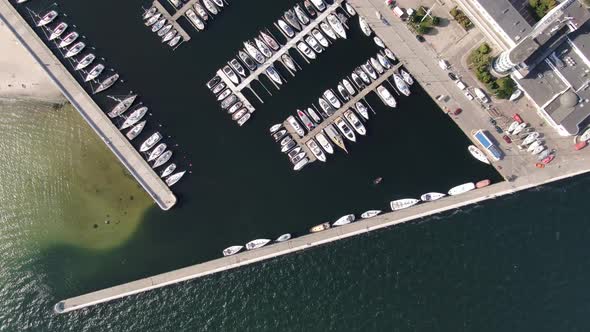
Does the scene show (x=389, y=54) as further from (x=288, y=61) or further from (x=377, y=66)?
(x=288, y=61)

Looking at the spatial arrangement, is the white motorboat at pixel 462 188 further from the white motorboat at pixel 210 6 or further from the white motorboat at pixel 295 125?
the white motorboat at pixel 210 6

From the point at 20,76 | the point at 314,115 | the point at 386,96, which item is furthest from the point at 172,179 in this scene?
the point at 386,96

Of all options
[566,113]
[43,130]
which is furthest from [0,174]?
[566,113]

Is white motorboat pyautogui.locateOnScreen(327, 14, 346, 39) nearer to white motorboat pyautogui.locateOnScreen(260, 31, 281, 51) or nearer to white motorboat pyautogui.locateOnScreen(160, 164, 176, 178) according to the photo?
white motorboat pyautogui.locateOnScreen(260, 31, 281, 51)

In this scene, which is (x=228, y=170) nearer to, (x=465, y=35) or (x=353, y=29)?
(x=353, y=29)

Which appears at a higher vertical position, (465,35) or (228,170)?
(228,170)

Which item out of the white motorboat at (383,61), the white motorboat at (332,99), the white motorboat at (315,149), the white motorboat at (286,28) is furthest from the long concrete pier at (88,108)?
the white motorboat at (383,61)
